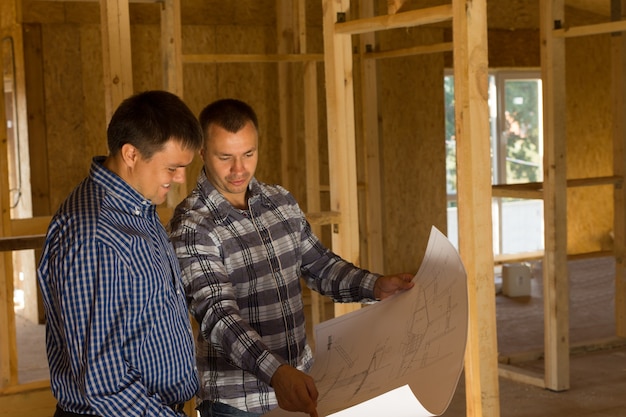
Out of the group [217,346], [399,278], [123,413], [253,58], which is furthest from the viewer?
[253,58]

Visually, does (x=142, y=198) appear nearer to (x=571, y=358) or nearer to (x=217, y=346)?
(x=217, y=346)

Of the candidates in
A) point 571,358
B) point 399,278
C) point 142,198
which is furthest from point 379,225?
point 142,198

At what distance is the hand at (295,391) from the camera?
1.72m

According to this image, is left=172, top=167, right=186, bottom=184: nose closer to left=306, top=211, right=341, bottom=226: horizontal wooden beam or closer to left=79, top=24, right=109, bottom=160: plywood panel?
left=306, top=211, right=341, bottom=226: horizontal wooden beam

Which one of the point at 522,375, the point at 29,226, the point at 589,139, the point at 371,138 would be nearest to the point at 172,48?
the point at 29,226

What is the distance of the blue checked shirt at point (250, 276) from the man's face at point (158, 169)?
294mm

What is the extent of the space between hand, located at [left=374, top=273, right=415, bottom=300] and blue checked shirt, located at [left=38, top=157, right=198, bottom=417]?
0.56m

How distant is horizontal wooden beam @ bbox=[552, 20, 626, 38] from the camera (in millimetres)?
4730

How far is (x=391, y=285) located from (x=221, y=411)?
52 centimetres

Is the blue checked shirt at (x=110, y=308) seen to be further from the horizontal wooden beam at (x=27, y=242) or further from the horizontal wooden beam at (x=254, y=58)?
the horizontal wooden beam at (x=254, y=58)

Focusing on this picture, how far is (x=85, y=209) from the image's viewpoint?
1671mm

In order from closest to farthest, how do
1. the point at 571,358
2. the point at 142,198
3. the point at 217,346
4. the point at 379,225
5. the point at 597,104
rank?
the point at 142,198 < the point at 217,346 < the point at 571,358 < the point at 379,225 < the point at 597,104

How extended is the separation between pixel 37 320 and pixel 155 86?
2141 millimetres

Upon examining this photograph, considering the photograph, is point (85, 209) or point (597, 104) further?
point (597, 104)
